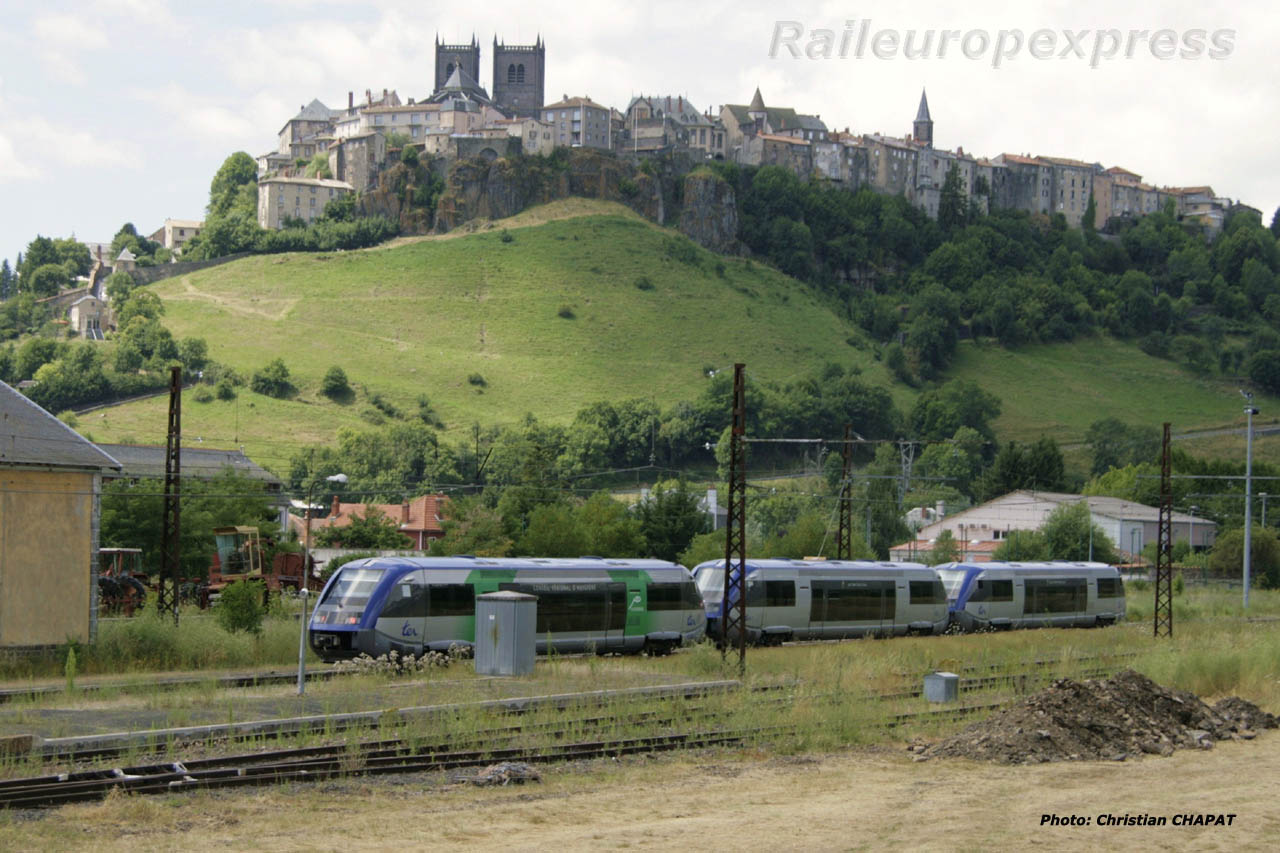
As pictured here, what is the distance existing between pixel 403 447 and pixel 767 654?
273 ft

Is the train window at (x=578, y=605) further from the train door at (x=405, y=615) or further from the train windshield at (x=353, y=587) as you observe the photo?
the train windshield at (x=353, y=587)

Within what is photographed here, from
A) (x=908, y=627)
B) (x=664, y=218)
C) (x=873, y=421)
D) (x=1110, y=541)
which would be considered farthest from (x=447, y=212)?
(x=908, y=627)

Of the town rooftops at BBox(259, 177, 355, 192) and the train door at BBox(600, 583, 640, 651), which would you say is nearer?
the train door at BBox(600, 583, 640, 651)

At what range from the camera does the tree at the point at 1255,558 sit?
229 ft


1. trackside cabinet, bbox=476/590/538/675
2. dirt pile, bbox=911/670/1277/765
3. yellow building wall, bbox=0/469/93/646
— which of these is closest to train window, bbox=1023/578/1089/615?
dirt pile, bbox=911/670/1277/765

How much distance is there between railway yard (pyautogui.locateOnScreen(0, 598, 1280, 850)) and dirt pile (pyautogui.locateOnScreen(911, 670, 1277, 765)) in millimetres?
45

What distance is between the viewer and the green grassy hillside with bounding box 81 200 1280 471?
13088 cm

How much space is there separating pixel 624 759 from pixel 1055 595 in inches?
1190

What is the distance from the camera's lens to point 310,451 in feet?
359

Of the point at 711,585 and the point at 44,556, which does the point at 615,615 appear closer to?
the point at 711,585

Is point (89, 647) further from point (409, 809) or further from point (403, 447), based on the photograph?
point (403, 447)

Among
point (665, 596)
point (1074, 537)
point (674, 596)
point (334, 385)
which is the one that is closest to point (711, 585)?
point (674, 596)

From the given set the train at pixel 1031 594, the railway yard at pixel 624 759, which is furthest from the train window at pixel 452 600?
the train at pixel 1031 594

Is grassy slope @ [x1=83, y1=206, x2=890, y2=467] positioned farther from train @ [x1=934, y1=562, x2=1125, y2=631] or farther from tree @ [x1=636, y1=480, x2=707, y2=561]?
train @ [x1=934, y1=562, x2=1125, y2=631]
